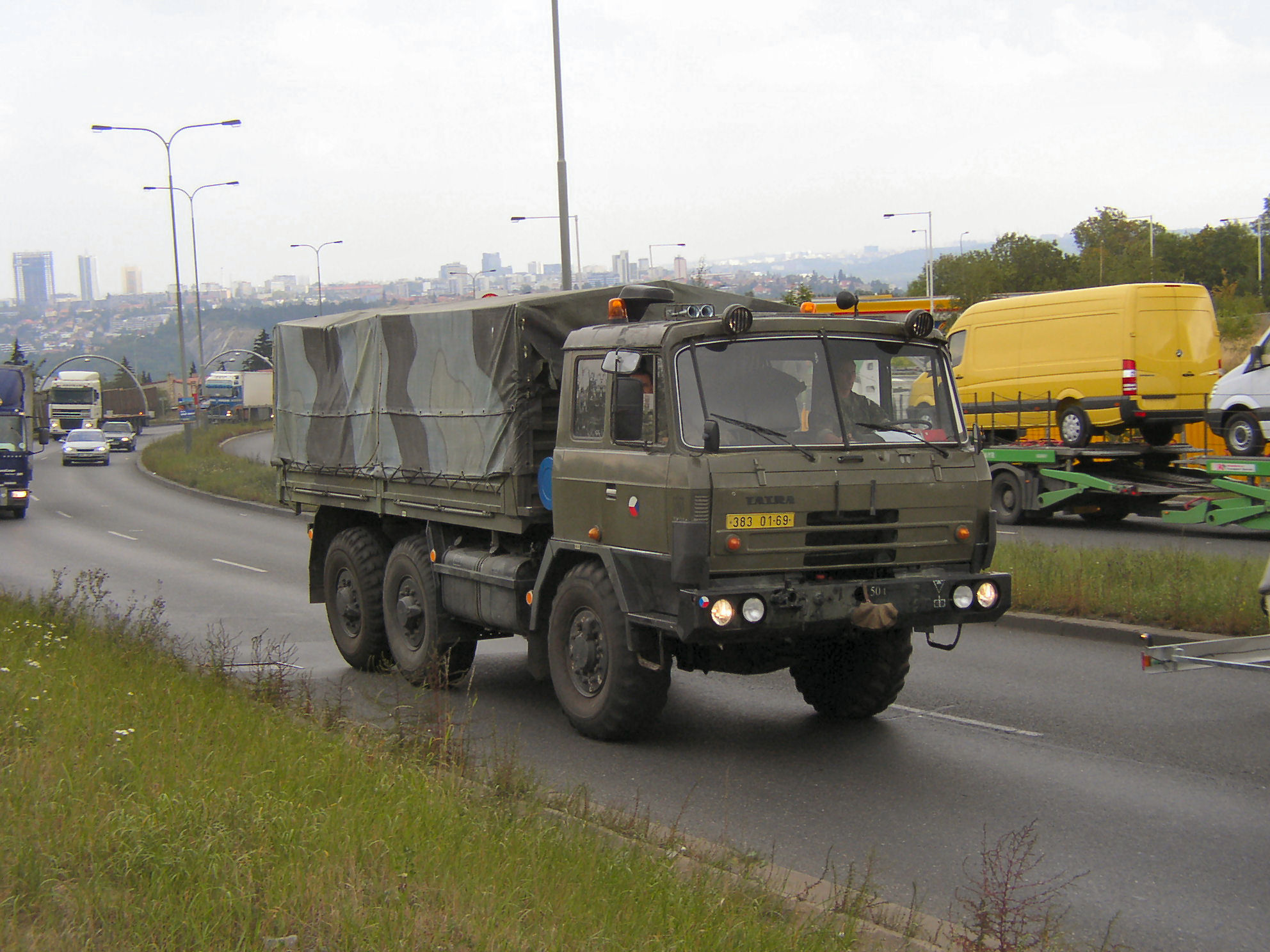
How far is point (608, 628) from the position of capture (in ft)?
24.5

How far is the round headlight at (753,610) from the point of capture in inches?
268

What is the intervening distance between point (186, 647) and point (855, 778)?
590 cm

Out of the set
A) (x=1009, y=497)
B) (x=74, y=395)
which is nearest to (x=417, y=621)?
(x=1009, y=497)

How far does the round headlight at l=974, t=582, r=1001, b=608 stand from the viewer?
7.35 metres

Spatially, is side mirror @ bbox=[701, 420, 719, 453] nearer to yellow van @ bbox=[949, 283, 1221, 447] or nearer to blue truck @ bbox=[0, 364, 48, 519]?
yellow van @ bbox=[949, 283, 1221, 447]

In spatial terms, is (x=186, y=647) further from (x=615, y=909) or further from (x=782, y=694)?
Answer: (x=615, y=909)

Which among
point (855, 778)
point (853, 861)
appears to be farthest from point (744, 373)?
point (853, 861)

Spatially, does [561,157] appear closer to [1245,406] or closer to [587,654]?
[1245,406]

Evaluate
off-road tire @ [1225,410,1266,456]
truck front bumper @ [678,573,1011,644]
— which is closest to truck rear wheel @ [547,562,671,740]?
truck front bumper @ [678,573,1011,644]

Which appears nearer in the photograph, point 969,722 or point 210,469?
point 969,722

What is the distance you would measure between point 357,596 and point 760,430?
467 centimetres

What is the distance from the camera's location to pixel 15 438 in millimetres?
30484

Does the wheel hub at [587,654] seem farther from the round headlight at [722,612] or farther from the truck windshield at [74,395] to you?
the truck windshield at [74,395]

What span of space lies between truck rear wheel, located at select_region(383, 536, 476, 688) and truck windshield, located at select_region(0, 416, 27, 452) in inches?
933
